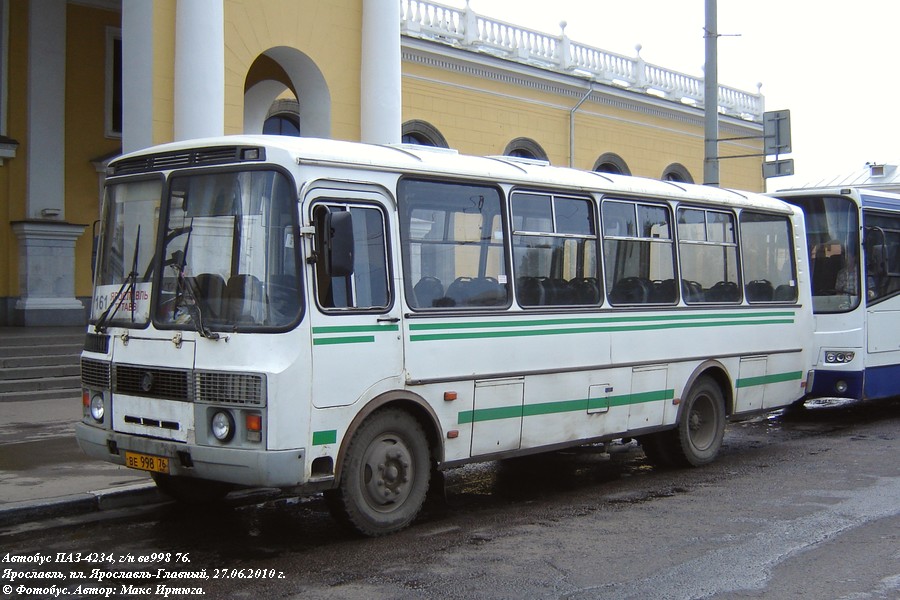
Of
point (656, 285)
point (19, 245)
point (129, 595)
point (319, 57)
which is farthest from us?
point (19, 245)

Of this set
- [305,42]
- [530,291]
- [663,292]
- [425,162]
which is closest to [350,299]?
[425,162]

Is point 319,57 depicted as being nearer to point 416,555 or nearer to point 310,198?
point 310,198

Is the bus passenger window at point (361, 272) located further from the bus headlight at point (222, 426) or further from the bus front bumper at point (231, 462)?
the bus front bumper at point (231, 462)

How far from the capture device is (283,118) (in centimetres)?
2116

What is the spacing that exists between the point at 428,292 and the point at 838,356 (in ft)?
25.1

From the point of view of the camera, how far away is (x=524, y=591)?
604 centimetres

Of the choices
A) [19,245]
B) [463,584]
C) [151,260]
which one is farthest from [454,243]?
[19,245]

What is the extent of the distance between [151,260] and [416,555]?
9.00 feet

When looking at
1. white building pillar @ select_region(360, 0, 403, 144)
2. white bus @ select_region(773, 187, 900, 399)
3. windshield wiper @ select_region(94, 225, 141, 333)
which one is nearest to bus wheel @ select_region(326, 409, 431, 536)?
windshield wiper @ select_region(94, 225, 141, 333)

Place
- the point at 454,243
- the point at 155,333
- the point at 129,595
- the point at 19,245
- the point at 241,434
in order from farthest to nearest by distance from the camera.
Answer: the point at 19,245, the point at 454,243, the point at 155,333, the point at 241,434, the point at 129,595

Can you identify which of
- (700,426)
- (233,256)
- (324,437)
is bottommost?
(700,426)

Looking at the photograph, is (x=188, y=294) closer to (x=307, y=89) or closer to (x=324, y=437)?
(x=324, y=437)

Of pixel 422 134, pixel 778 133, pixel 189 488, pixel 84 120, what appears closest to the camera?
pixel 189 488

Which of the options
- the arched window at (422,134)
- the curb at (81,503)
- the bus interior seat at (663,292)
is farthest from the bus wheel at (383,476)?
the arched window at (422,134)
